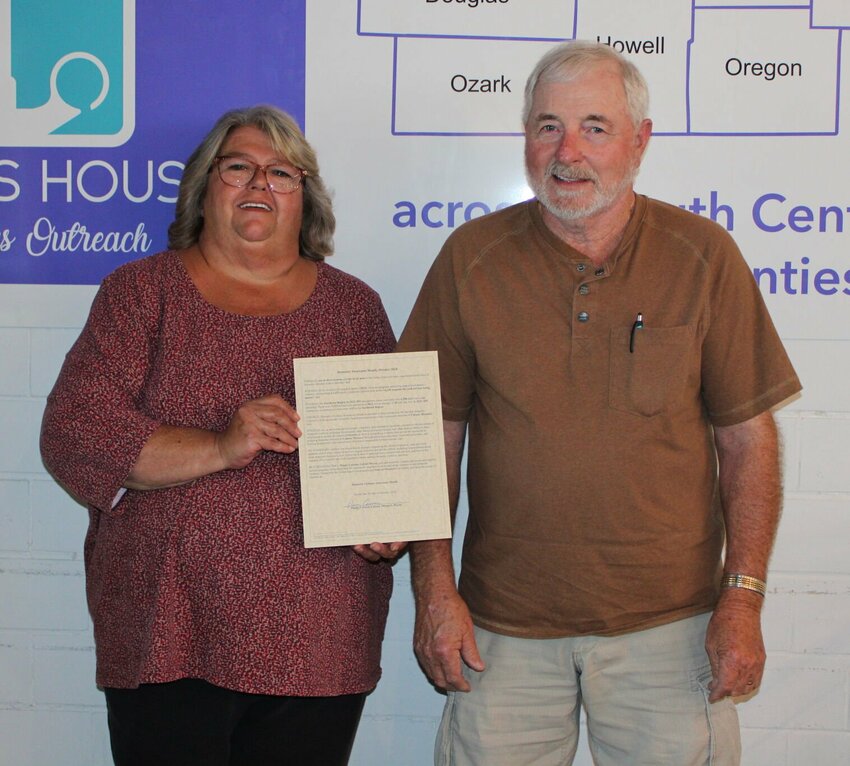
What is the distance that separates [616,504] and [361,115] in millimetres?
1215

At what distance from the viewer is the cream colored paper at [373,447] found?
1.88m

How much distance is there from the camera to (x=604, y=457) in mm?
1833

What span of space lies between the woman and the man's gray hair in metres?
0.56

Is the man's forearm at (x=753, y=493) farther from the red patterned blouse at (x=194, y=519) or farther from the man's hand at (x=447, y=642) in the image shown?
the red patterned blouse at (x=194, y=519)

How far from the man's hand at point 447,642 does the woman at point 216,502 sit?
146 millimetres

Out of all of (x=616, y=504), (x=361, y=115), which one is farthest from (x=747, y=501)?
(x=361, y=115)

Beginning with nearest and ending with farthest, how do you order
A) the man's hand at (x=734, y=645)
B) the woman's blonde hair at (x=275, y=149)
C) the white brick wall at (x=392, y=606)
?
the man's hand at (x=734, y=645) → the woman's blonde hair at (x=275, y=149) → the white brick wall at (x=392, y=606)

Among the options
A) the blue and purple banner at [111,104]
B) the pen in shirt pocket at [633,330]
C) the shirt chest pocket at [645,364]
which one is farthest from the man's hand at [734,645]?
the blue and purple banner at [111,104]

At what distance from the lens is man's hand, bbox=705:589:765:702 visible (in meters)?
1.82

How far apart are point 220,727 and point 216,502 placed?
0.45 meters

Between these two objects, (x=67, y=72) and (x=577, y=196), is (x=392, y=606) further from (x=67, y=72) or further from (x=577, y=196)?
(x=67, y=72)

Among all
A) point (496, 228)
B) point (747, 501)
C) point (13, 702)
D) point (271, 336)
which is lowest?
point (13, 702)

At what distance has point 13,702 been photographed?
2.62 metres

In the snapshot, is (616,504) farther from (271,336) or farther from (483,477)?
(271,336)
